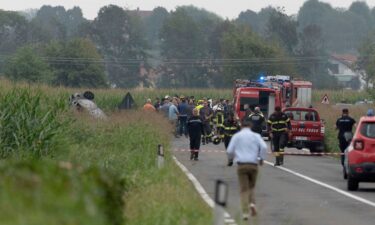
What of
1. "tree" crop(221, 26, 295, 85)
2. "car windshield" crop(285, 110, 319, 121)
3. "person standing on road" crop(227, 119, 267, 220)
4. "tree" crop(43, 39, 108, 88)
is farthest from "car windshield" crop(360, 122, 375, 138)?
"tree" crop(221, 26, 295, 85)

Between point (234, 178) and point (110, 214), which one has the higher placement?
point (110, 214)

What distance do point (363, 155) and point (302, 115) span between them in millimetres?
18696

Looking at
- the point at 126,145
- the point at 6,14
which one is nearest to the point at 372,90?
the point at 126,145

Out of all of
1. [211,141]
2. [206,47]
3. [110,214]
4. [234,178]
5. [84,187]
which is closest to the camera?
[84,187]

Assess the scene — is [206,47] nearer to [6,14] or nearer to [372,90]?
[6,14]

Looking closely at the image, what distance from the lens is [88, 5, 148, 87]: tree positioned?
130875 mm

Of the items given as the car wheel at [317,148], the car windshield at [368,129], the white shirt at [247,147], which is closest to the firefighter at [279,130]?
the car wheel at [317,148]

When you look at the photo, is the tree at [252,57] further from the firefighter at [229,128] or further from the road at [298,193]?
the road at [298,193]

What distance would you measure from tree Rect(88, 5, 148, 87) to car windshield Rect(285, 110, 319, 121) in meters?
88.6

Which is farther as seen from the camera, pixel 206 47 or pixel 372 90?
pixel 206 47

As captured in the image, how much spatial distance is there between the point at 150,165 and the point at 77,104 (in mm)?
11352

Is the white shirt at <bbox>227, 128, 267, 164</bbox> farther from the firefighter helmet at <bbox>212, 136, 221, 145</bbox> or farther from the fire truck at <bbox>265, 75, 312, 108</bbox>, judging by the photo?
the fire truck at <bbox>265, 75, 312, 108</bbox>

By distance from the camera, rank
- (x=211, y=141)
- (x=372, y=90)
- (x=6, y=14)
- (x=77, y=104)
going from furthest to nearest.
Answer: (x=6, y=14), (x=372, y=90), (x=211, y=141), (x=77, y=104)

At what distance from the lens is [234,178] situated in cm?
2642
